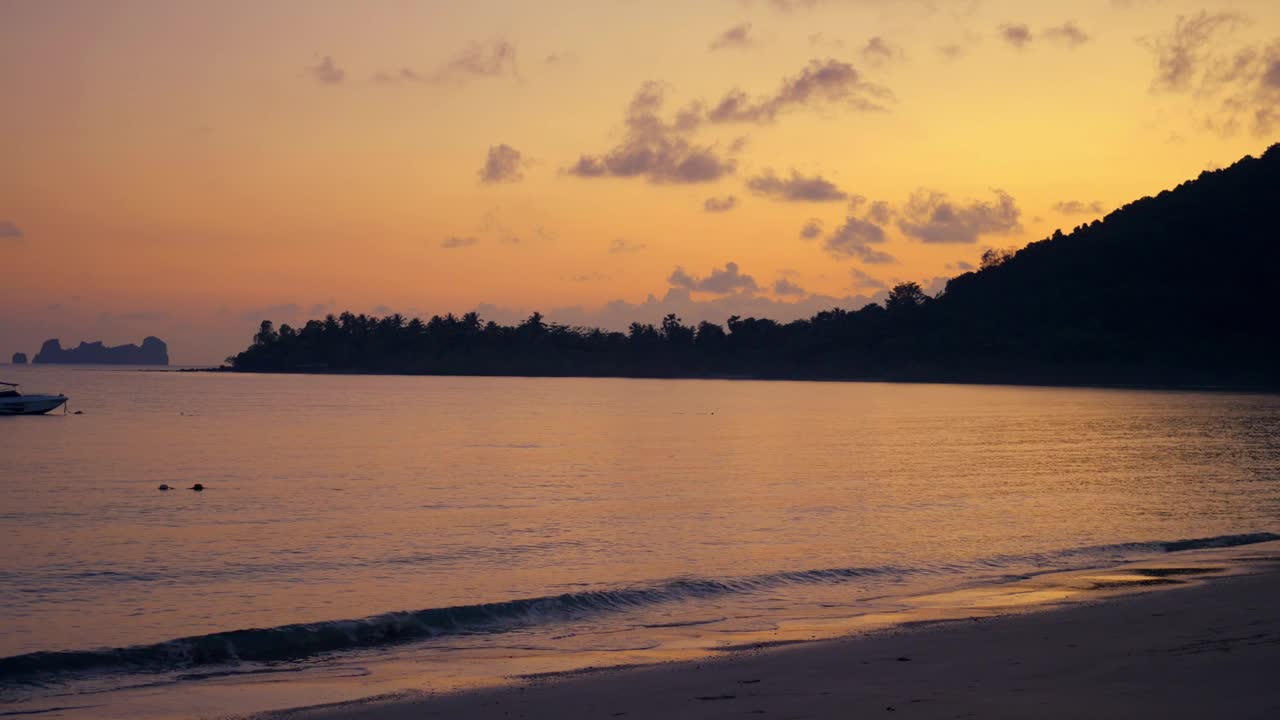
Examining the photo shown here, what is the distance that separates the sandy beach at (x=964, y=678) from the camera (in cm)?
1088

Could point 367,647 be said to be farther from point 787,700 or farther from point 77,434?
point 77,434

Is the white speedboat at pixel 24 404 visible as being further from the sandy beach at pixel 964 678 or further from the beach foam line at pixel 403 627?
the sandy beach at pixel 964 678

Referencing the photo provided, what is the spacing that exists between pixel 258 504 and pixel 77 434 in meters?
43.2

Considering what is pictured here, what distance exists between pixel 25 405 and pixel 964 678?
9228 cm

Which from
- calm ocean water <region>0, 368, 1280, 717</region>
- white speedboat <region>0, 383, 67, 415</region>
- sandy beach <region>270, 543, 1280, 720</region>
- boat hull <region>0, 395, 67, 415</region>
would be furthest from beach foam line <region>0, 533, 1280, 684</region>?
boat hull <region>0, 395, 67, 415</region>

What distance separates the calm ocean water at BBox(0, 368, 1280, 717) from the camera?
15562 mm

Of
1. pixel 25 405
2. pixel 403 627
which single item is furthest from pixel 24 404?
pixel 403 627

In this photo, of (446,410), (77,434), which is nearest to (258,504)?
(77,434)

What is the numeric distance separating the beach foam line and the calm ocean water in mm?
56

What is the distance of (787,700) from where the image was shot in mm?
11406

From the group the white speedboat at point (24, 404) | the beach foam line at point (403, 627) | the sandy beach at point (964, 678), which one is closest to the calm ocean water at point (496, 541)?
the beach foam line at point (403, 627)

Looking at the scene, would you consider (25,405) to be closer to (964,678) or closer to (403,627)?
(403,627)

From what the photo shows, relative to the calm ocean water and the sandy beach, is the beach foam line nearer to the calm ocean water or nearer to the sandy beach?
the calm ocean water

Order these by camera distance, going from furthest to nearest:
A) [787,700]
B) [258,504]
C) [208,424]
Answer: [208,424], [258,504], [787,700]
